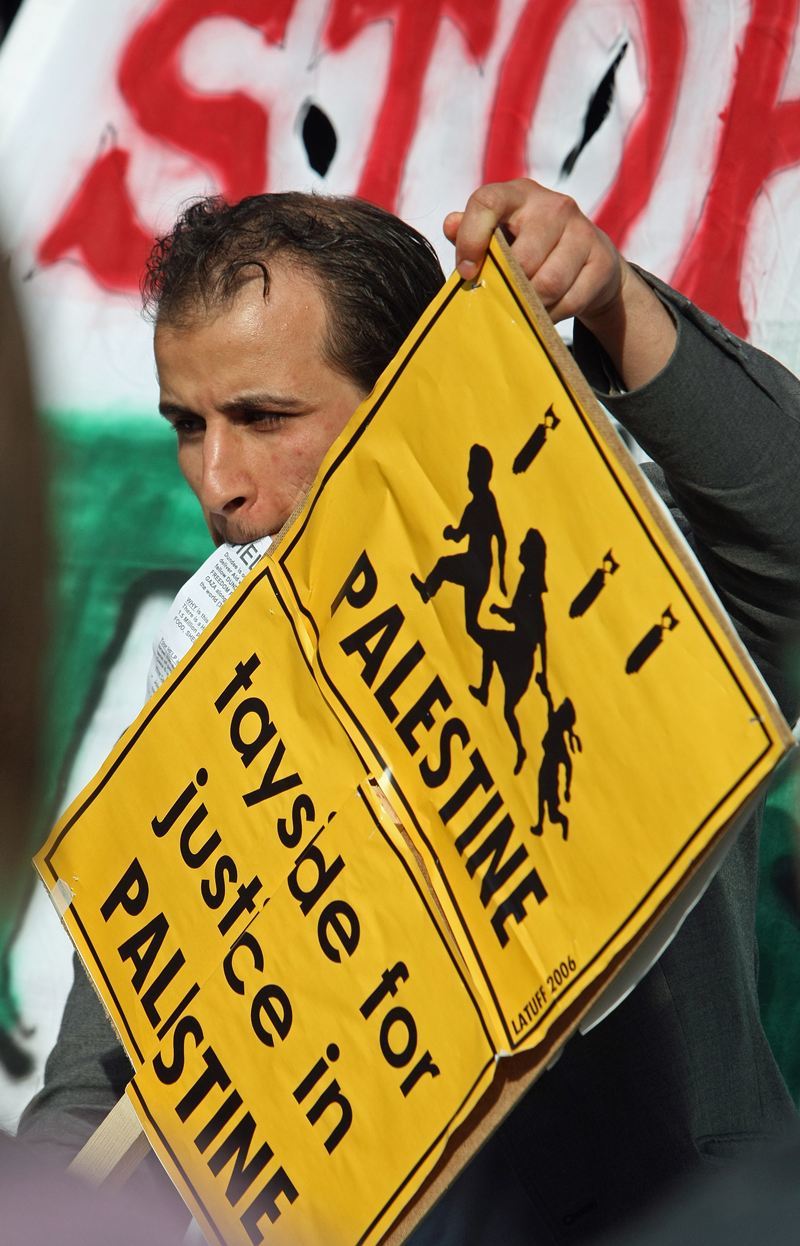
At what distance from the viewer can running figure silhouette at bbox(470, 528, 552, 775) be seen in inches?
38.6

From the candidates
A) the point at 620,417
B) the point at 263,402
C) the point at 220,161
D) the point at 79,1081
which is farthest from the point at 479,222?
the point at 220,161

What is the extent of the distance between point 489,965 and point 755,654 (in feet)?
1.64

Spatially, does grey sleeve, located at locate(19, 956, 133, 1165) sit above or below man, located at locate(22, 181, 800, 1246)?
Result: below

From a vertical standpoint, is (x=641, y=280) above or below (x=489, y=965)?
above

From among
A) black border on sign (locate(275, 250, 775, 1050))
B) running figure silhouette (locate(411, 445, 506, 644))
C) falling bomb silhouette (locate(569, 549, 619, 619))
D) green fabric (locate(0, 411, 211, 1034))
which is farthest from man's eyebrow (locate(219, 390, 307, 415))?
green fabric (locate(0, 411, 211, 1034))

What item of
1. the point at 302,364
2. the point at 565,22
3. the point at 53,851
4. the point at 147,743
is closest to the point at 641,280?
the point at 302,364

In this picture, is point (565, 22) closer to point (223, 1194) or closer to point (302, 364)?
point (302, 364)

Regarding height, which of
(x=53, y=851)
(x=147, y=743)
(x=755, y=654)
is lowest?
(x=53, y=851)

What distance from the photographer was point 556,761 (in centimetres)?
96

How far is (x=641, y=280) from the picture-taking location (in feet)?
4.12

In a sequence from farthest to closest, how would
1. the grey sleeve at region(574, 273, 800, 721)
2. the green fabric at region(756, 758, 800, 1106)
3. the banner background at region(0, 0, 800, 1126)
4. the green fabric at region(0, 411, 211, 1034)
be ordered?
1. the green fabric at region(0, 411, 211, 1034)
2. the banner background at region(0, 0, 800, 1126)
3. the green fabric at region(756, 758, 800, 1106)
4. the grey sleeve at region(574, 273, 800, 721)

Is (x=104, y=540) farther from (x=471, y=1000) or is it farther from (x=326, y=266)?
(x=471, y=1000)

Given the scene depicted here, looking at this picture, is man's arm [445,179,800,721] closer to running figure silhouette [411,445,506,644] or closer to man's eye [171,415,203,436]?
running figure silhouette [411,445,506,644]

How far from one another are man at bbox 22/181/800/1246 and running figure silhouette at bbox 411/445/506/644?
0.53 ft
